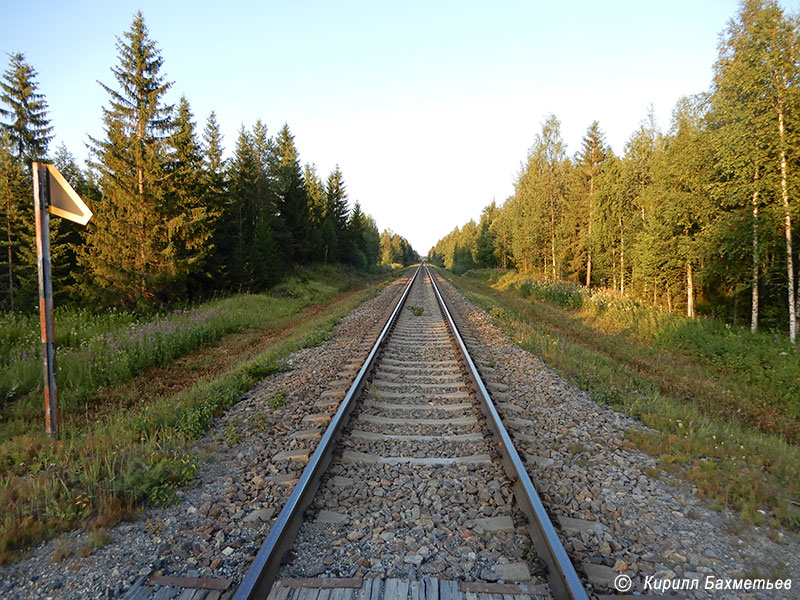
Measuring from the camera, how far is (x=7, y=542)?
2695 mm

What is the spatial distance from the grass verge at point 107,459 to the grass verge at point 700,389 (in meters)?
5.04

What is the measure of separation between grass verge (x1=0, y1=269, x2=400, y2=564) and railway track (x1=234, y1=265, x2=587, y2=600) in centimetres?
141

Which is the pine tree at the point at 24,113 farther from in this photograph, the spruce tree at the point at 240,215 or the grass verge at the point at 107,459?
the grass verge at the point at 107,459

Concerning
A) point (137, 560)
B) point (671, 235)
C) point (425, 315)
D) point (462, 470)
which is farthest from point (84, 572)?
point (671, 235)

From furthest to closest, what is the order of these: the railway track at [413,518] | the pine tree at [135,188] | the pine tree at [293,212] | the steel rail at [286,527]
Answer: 1. the pine tree at [293,212]
2. the pine tree at [135,188]
3. the railway track at [413,518]
4. the steel rail at [286,527]

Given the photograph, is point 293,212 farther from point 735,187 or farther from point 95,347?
point 735,187

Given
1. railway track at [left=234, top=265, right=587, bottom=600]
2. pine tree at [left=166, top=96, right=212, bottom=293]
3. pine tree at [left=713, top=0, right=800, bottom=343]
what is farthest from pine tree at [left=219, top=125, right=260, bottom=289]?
pine tree at [left=713, top=0, right=800, bottom=343]

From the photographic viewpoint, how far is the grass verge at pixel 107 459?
3.02 m

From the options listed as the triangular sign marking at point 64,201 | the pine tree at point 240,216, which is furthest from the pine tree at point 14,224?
the triangular sign marking at point 64,201

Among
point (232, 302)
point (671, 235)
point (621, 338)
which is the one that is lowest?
point (621, 338)

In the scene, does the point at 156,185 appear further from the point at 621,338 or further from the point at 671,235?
the point at 671,235

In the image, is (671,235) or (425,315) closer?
(671,235)

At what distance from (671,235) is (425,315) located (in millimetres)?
8860

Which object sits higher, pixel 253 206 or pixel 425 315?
Result: pixel 253 206
